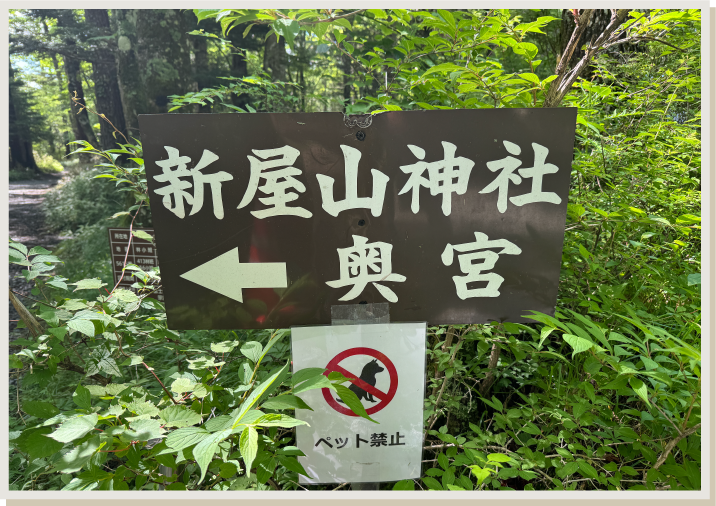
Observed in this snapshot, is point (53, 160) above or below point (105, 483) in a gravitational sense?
above

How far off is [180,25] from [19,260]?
5.22 meters

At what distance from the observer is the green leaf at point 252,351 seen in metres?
1.06

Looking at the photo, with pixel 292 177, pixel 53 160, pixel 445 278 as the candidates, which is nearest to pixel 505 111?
pixel 445 278

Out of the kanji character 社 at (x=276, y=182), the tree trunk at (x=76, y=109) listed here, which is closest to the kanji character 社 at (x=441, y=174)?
the kanji character 社 at (x=276, y=182)

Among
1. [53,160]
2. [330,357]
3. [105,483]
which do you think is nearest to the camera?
[105,483]

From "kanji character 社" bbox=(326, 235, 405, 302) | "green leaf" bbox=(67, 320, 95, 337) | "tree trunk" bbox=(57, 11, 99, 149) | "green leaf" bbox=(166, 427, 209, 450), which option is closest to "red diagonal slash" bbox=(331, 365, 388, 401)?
"kanji character 社" bbox=(326, 235, 405, 302)

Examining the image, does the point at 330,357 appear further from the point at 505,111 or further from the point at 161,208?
the point at 505,111

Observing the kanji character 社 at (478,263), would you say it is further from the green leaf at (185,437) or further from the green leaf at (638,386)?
the green leaf at (185,437)

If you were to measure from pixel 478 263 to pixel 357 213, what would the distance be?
407 millimetres

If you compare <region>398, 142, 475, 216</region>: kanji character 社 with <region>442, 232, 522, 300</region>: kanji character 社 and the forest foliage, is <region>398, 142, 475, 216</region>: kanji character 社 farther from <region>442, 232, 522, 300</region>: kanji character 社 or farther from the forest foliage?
Result: the forest foliage

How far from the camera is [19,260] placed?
3.70 ft

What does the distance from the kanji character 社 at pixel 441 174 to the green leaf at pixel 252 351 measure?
0.63 metres

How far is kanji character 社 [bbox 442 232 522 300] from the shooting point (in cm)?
113

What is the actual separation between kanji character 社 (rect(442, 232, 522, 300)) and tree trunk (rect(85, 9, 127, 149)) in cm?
900
